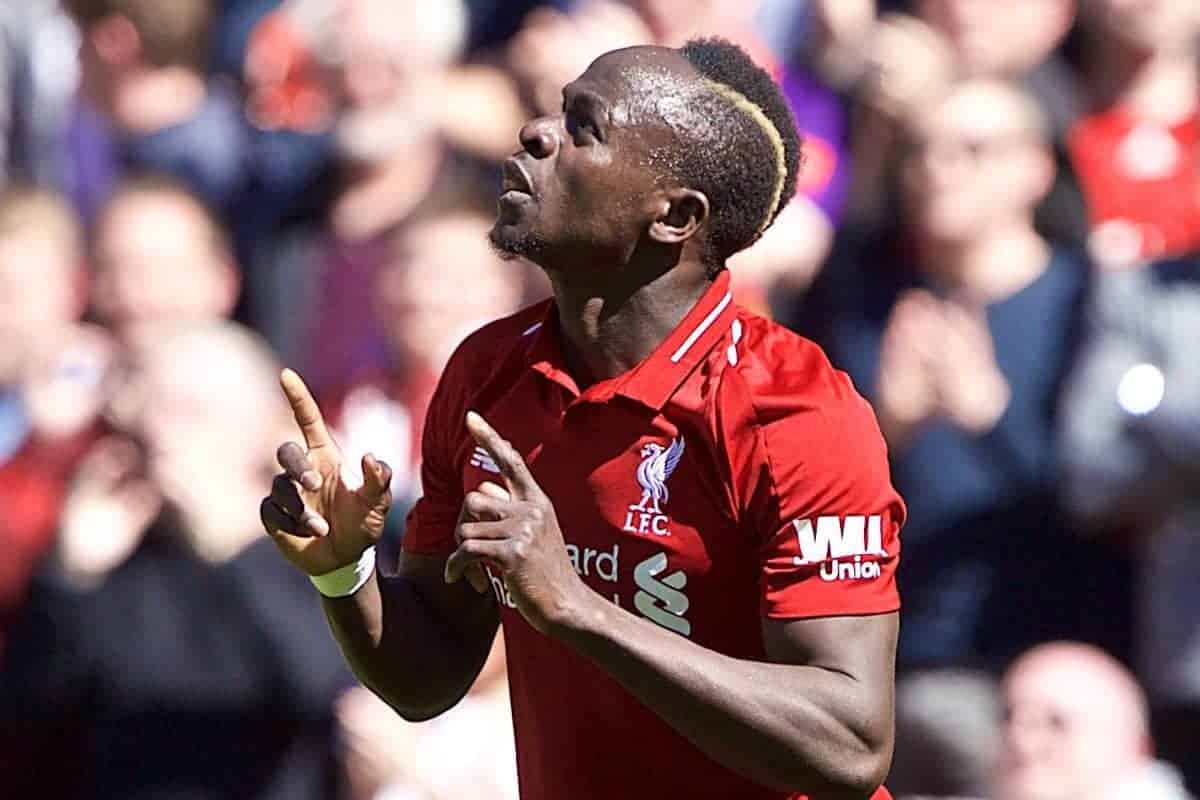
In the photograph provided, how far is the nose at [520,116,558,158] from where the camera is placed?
319cm

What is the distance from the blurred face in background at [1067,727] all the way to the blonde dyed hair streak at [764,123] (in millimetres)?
2232

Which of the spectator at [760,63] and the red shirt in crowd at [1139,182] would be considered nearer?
the red shirt in crowd at [1139,182]

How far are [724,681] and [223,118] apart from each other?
3.57 m

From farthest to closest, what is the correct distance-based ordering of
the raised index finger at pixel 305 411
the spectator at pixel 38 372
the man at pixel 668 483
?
the spectator at pixel 38 372 < the raised index finger at pixel 305 411 < the man at pixel 668 483

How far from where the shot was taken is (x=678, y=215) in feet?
10.6

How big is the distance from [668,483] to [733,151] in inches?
19.4

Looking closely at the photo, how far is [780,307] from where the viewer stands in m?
5.52

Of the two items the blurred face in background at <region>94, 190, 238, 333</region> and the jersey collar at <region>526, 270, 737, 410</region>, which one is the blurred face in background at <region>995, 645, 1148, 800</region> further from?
the blurred face in background at <region>94, 190, 238, 333</region>

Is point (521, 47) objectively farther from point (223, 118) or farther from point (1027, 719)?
point (1027, 719)

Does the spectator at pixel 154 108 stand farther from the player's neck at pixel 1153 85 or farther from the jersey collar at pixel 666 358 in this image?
the jersey collar at pixel 666 358

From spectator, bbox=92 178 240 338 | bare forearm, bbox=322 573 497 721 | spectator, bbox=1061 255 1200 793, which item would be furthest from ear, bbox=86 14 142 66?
bare forearm, bbox=322 573 497 721

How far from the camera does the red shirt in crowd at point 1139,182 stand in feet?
17.1

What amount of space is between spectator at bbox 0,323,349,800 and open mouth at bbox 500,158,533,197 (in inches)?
101

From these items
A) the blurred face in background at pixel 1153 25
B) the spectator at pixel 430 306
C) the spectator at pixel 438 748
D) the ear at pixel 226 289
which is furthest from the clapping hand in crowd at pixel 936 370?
the ear at pixel 226 289
